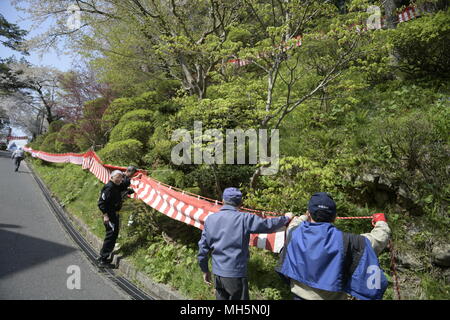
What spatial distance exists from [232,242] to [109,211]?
3.24 m

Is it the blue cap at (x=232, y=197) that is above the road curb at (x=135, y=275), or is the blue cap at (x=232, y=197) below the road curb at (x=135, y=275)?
above

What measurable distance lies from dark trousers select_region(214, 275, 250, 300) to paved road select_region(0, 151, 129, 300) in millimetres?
1964

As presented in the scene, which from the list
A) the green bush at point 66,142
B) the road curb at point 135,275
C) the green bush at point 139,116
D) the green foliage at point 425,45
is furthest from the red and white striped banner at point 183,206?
the green bush at point 66,142

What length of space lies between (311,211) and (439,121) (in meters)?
4.28

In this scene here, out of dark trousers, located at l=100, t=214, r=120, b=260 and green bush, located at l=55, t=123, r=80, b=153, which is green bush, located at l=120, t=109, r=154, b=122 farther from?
green bush, located at l=55, t=123, r=80, b=153

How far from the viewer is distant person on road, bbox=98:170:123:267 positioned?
4.86 m

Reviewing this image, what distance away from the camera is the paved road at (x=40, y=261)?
12.5 ft

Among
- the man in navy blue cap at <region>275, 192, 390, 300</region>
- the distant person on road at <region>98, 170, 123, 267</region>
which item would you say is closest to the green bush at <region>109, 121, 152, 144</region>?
the distant person on road at <region>98, 170, 123, 267</region>

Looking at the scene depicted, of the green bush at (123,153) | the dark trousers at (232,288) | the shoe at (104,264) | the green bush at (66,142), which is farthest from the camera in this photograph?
the green bush at (66,142)

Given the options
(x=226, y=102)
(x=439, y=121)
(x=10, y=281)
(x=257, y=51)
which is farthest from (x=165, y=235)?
(x=439, y=121)

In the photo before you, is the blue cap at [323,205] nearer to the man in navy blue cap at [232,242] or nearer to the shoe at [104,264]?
the man in navy blue cap at [232,242]

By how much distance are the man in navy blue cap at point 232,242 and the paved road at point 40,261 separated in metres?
2.07

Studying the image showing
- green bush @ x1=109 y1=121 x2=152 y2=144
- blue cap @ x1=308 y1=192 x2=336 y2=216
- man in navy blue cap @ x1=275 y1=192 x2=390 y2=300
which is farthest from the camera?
green bush @ x1=109 y1=121 x2=152 y2=144

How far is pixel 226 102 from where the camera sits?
4855 millimetres
